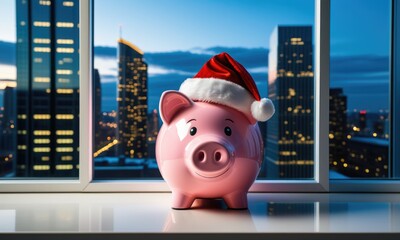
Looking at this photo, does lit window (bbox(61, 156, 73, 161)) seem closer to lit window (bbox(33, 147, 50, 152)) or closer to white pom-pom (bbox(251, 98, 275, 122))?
lit window (bbox(33, 147, 50, 152))

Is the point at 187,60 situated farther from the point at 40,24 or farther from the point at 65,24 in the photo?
the point at 40,24

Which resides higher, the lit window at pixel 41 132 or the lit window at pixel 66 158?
the lit window at pixel 41 132

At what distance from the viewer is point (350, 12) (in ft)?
5.93

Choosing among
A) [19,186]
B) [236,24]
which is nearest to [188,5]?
[236,24]

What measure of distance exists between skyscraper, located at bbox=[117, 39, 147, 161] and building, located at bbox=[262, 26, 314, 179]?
0.59m

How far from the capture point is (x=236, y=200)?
49.8 inches

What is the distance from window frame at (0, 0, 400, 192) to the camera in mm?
1536

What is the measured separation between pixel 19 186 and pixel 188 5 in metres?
1.10

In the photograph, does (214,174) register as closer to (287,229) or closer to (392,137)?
(287,229)

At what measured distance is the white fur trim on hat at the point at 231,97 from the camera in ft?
4.00

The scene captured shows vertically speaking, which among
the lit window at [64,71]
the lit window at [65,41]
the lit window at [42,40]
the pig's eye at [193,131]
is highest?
the lit window at [42,40]

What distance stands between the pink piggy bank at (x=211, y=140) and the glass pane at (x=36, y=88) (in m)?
0.72

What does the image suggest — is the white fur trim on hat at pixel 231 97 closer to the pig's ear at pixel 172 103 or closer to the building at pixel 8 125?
the pig's ear at pixel 172 103

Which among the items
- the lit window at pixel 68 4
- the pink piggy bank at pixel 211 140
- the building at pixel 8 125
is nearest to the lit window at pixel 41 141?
the building at pixel 8 125
